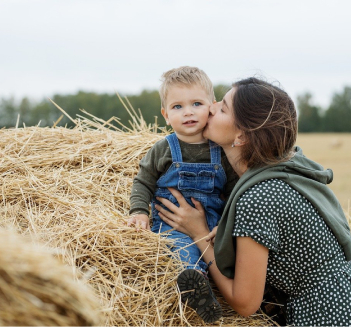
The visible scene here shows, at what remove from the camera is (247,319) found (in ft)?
9.27

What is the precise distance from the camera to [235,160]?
300 cm

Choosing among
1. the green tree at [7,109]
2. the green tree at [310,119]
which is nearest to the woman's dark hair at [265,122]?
the green tree at [7,109]

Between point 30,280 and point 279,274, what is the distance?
61.4 inches

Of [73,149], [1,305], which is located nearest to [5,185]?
[73,149]

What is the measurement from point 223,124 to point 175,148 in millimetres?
494

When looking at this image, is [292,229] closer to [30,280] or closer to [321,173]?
[321,173]

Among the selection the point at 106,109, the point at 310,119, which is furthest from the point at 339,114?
the point at 106,109

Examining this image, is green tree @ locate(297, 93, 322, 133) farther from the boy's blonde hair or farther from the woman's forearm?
the woman's forearm

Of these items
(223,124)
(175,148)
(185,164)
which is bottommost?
(185,164)

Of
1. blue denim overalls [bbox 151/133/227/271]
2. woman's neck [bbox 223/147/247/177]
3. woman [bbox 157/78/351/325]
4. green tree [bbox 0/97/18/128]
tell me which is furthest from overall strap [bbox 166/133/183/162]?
green tree [bbox 0/97/18/128]

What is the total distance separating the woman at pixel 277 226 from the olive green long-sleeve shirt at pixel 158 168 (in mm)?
378

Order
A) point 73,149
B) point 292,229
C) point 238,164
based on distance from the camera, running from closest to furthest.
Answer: point 292,229 < point 238,164 < point 73,149

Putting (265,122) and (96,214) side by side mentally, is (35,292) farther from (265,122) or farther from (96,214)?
(265,122)

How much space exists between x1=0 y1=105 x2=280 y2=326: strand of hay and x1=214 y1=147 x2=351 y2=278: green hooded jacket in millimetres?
300
